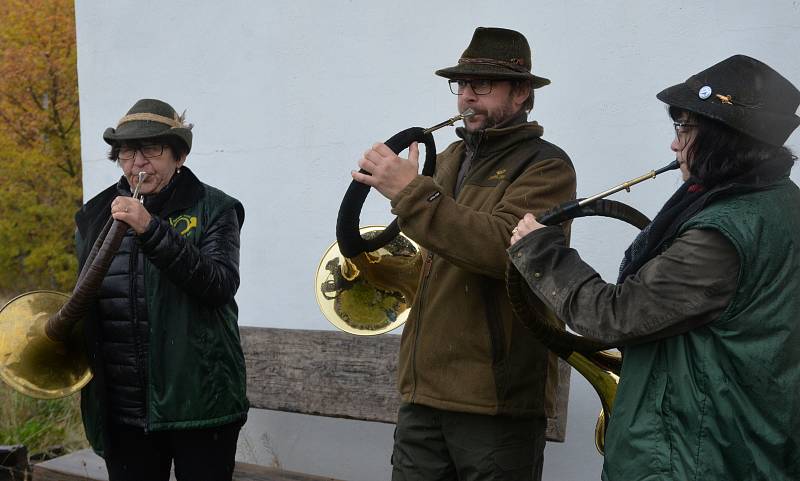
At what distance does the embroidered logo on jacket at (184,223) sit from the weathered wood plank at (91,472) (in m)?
1.55

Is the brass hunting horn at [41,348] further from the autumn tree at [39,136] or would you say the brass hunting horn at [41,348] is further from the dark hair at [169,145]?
the autumn tree at [39,136]

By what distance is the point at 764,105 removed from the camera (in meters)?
1.99

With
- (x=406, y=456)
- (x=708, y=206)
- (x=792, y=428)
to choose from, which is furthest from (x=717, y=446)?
(x=406, y=456)

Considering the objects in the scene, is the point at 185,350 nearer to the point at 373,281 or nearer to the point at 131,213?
the point at 131,213

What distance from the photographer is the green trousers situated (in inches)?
105

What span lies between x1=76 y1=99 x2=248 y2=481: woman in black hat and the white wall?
5.22ft

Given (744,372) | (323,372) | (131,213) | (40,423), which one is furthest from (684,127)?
(40,423)

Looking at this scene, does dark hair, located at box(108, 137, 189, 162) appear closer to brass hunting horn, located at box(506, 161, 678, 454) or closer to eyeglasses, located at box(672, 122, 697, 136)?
brass hunting horn, located at box(506, 161, 678, 454)

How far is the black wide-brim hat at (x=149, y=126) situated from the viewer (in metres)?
3.17

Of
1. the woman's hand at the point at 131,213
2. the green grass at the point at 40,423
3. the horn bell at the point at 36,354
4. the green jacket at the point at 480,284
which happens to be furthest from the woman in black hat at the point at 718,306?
the green grass at the point at 40,423

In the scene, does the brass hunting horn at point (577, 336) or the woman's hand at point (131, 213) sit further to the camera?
the woman's hand at point (131, 213)

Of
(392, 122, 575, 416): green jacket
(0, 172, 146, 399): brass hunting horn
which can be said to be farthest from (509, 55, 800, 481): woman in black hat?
(0, 172, 146, 399): brass hunting horn

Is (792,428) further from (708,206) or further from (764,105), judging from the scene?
(764,105)

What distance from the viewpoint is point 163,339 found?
3.12 m
